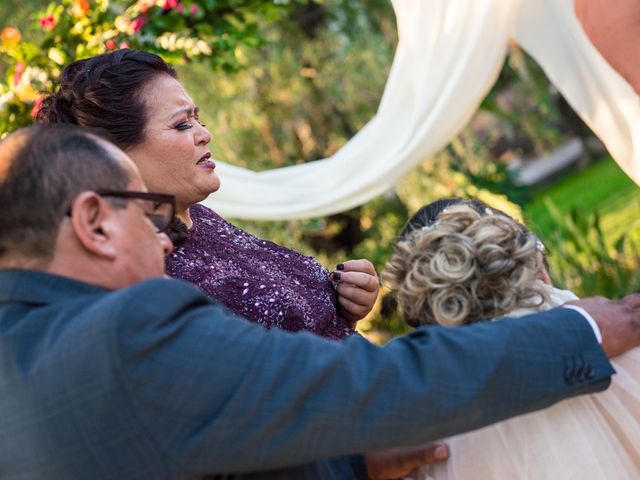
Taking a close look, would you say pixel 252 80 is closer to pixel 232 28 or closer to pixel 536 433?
pixel 232 28

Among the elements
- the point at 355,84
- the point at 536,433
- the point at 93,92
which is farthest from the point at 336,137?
the point at 536,433

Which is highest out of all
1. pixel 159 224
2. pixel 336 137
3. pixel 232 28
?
pixel 159 224

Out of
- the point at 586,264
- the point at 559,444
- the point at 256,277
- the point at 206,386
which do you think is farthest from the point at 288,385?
the point at 586,264

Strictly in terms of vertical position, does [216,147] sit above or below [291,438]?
below

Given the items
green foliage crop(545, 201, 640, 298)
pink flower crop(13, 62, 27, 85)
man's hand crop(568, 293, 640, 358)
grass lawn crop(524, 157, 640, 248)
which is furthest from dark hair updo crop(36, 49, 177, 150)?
grass lawn crop(524, 157, 640, 248)

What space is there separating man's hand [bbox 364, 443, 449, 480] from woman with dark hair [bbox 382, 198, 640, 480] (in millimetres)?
38

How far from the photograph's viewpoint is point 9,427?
4.79 ft

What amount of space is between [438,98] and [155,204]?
2.77 meters

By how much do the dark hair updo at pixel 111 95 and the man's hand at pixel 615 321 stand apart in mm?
1294

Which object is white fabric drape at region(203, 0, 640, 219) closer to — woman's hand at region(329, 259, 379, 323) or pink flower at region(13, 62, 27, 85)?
pink flower at region(13, 62, 27, 85)

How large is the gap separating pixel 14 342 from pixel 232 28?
312 cm

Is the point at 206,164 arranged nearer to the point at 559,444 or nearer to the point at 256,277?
the point at 256,277

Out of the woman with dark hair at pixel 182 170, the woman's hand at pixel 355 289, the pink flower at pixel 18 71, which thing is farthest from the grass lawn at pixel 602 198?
the woman with dark hair at pixel 182 170

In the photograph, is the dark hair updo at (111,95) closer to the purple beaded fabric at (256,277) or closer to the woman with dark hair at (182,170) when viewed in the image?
the woman with dark hair at (182,170)
